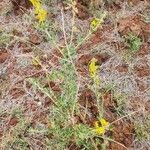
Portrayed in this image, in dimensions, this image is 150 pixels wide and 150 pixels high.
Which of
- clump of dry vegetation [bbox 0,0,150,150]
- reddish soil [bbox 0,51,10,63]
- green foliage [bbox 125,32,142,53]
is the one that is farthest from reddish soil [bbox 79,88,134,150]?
reddish soil [bbox 0,51,10,63]

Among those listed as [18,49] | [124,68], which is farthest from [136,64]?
[18,49]

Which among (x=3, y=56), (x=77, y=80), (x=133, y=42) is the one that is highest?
(x=3, y=56)

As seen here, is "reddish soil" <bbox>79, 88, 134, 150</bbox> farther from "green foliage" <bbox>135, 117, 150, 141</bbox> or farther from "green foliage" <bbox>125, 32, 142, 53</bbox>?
"green foliage" <bbox>125, 32, 142, 53</bbox>

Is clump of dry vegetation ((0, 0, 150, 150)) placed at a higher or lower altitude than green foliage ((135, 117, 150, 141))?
higher

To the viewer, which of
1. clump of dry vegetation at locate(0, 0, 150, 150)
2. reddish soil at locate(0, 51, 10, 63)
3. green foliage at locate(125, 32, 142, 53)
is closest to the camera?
clump of dry vegetation at locate(0, 0, 150, 150)

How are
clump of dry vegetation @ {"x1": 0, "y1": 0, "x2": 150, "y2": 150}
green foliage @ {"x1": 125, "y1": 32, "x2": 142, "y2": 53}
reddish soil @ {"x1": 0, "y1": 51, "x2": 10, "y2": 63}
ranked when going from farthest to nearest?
1. reddish soil @ {"x1": 0, "y1": 51, "x2": 10, "y2": 63}
2. green foliage @ {"x1": 125, "y1": 32, "x2": 142, "y2": 53}
3. clump of dry vegetation @ {"x1": 0, "y1": 0, "x2": 150, "y2": 150}

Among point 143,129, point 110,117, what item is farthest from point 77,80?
point 143,129

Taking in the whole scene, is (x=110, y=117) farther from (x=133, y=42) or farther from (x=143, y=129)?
(x=133, y=42)

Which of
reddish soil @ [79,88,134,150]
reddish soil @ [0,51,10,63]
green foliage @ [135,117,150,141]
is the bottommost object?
green foliage @ [135,117,150,141]

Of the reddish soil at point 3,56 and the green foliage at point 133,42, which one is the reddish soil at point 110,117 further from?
the reddish soil at point 3,56

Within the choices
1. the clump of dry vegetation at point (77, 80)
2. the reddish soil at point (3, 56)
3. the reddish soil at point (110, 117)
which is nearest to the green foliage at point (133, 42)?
the clump of dry vegetation at point (77, 80)

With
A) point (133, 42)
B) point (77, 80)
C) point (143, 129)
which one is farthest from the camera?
point (133, 42)

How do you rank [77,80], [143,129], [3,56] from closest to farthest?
[143,129] → [77,80] → [3,56]
